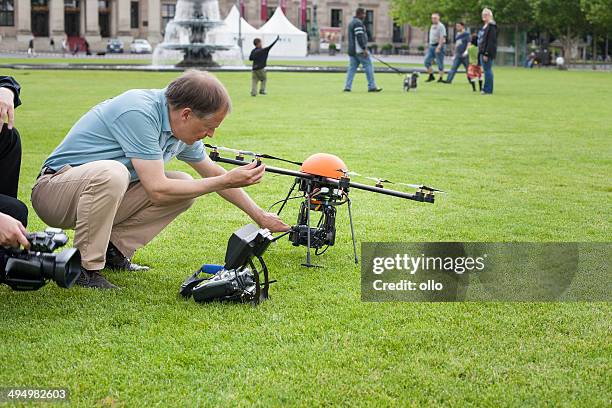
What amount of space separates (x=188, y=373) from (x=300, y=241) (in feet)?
7.31

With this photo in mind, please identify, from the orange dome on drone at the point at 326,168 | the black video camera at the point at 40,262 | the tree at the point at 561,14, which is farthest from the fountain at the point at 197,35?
the black video camera at the point at 40,262

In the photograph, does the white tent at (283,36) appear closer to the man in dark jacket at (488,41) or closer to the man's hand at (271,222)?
the man in dark jacket at (488,41)

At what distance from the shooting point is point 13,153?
5.52 meters

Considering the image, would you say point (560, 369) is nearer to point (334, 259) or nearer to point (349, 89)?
point (334, 259)

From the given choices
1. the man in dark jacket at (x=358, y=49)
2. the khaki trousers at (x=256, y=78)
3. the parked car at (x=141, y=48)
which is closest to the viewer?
the khaki trousers at (x=256, y=78)

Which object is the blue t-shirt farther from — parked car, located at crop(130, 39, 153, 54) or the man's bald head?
parked car, located at crop(130, 39, 153, 54)

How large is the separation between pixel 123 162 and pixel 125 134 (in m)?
0.22

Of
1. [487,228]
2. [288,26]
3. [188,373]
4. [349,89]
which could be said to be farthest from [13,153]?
[288,26]

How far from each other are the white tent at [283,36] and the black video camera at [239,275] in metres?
65.3

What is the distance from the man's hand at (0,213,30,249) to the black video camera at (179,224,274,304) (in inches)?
46.5

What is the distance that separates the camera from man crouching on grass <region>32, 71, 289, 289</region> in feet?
17.5


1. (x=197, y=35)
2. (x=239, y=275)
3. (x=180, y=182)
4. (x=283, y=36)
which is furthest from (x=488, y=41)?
(x=283, y=36)

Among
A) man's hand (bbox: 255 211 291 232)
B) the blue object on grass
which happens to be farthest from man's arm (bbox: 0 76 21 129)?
man's hand (bbox: 255 211 291 232)

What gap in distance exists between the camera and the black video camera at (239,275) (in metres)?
5.15
